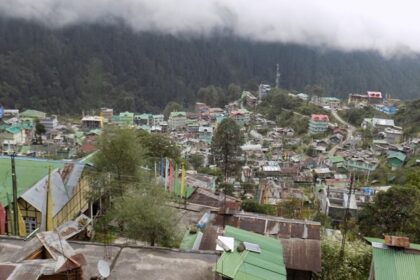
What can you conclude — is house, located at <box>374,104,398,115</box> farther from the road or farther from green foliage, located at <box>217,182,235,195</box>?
green foliage, located at <box>217,182,235,195</box>

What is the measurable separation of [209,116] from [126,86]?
144 ft

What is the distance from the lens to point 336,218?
98.9 ft

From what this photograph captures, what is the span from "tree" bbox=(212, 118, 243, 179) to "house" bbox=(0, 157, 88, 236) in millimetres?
28196

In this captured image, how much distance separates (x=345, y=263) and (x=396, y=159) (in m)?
40.6

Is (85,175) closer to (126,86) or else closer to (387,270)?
(387,270)

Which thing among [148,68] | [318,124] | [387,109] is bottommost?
[318,124]

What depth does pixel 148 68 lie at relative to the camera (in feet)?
421

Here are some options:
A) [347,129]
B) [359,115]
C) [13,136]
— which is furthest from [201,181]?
[359,115]

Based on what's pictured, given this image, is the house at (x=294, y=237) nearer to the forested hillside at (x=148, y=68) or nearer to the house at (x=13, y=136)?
the house at (x=13, y=136)

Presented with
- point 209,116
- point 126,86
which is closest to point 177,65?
point 126,86

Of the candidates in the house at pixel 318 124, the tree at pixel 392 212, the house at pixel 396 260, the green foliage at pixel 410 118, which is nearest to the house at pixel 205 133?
the house at pixel 318 124

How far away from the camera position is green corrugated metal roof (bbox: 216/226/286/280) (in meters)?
7.30

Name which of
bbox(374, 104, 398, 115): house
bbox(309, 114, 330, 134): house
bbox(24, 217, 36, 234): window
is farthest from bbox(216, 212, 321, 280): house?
bbox(374, 104, 398, 115): house

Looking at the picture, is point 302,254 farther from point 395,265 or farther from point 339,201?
point 339,201
